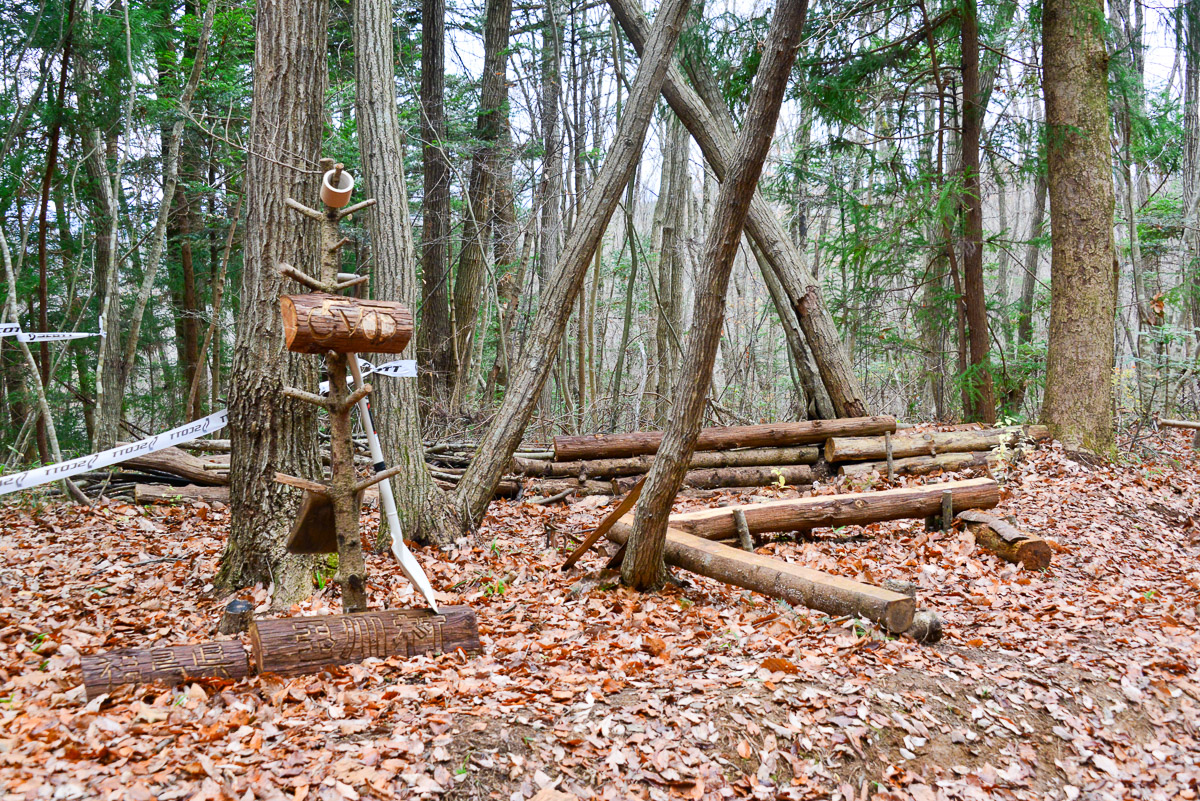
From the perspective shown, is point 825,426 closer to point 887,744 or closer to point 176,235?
point 887,744

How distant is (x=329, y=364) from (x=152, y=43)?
304 inches

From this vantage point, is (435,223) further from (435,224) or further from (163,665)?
(163,665)

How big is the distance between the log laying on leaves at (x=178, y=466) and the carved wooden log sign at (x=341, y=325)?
508 centimetres

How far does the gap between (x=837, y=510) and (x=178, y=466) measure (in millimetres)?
6501

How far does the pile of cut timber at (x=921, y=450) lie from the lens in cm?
874

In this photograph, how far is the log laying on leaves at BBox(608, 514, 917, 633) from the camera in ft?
14.9

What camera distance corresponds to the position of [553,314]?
6.92 meters

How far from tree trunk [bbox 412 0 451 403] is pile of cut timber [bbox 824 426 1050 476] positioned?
5549 millimetres

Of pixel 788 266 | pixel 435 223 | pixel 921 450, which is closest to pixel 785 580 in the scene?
pixel 921 450

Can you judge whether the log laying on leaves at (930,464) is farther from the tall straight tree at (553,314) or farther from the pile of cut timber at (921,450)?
the tall straight tree at (553,314)

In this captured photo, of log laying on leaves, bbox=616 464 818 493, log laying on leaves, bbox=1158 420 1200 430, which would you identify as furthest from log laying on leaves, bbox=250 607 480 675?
log laying on leaves, bbox=1158 420 1200 430

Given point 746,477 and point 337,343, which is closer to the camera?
point 337,343

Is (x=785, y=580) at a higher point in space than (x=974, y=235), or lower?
lower

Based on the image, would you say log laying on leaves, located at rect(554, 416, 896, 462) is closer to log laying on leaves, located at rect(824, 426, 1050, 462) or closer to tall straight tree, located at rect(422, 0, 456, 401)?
log laying on leaves, located at rect(824, 426, 1050, 462)
